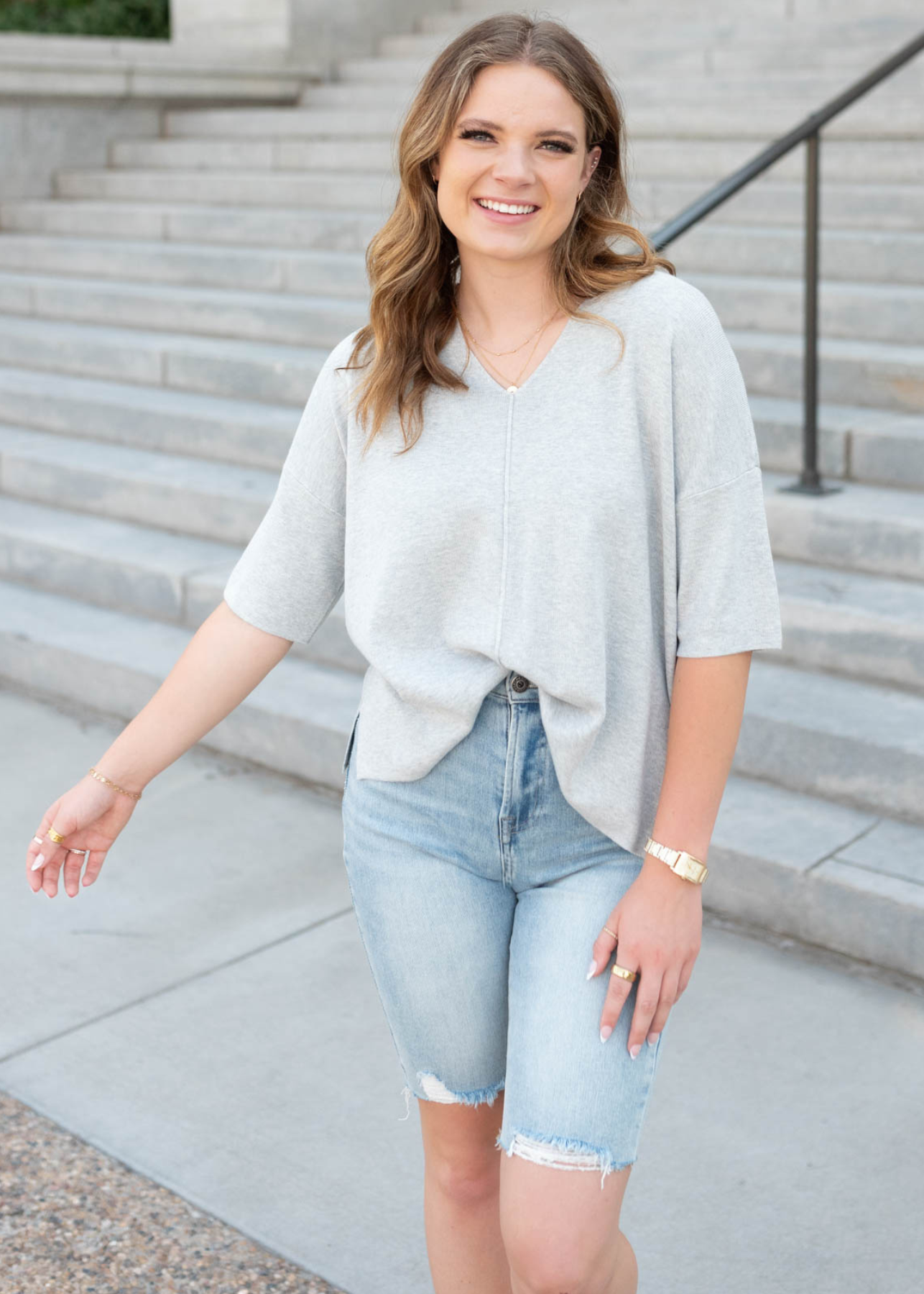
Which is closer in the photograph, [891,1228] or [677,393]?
[677,393]

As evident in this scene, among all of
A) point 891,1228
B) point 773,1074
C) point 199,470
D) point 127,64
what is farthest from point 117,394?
point 891,1228

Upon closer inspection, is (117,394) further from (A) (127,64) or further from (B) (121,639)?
(A) (127,64)

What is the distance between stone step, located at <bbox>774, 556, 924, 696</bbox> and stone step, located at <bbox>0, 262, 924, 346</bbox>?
4.83 ft

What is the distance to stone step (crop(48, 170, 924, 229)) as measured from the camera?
605 cm

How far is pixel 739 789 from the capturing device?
12.3 ft

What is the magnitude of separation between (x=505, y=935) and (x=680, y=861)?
9.9 inches

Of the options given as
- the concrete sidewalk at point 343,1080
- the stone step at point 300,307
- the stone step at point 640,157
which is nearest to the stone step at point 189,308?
the stone step at point 300,307

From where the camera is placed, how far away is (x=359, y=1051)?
10.1 ft

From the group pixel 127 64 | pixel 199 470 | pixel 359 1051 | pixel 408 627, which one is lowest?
pixel 359 1051

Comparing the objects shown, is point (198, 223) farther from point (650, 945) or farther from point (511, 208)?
point (650, 945)

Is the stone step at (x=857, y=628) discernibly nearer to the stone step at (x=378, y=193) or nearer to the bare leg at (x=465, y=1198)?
the stone step at (x=378, y=193)

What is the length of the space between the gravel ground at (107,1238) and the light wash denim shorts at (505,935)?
80 centimetres

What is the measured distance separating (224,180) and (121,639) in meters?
4.21

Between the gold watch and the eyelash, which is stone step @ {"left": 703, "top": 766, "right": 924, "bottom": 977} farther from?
the eyelash
